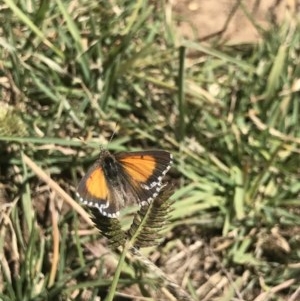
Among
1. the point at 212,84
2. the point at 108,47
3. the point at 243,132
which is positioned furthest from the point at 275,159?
the point at 108,47

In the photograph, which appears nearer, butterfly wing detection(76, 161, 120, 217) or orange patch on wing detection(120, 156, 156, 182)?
butterfly wing detection(76, 161, 120, 217)

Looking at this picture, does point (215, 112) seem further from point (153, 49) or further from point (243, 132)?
point (153, 49)
